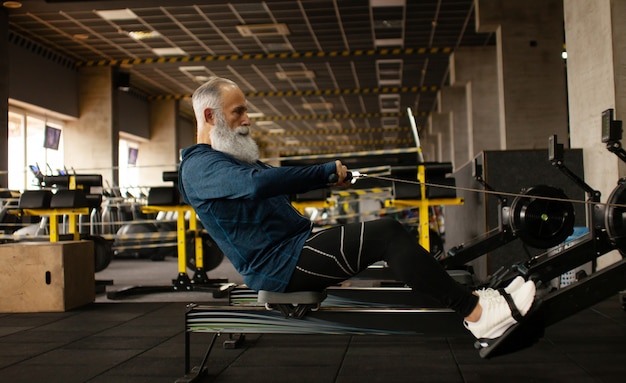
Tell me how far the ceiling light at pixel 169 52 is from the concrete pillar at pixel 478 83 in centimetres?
600

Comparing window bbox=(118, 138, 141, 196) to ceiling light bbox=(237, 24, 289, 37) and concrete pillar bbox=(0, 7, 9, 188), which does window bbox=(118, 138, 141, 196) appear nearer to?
ceiling light bbox=(237, 24, 289, 37)

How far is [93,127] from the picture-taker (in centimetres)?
1529

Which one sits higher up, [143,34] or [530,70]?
[143,34]

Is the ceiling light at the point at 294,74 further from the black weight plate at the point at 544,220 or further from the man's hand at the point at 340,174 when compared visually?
the man's hand at the point at 340,174

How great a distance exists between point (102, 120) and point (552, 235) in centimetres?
1317

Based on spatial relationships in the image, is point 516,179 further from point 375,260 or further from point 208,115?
point 208,115

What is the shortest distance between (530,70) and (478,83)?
3.88 meters

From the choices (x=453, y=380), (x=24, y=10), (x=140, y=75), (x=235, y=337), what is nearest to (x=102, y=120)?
(x=140, y=75)

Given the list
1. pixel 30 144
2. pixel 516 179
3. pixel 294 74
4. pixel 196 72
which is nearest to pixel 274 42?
pixel 294 74

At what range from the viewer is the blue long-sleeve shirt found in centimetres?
236

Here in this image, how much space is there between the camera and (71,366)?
9.80 ft

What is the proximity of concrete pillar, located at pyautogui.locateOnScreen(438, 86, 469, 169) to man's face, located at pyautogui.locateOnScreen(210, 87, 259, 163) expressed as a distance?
14.1m

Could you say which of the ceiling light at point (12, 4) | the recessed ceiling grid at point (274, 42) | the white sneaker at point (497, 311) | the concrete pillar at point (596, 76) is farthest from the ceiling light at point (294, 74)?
the white sneaker at point (497, 311)

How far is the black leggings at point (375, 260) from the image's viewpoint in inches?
89.0
